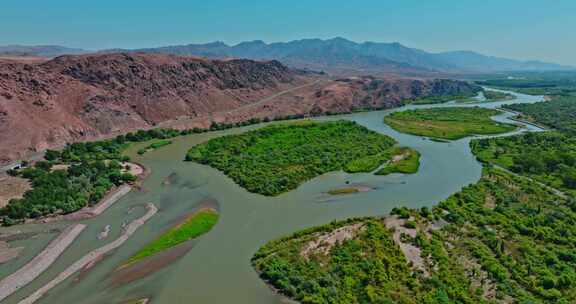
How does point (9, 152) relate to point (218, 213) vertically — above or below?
above

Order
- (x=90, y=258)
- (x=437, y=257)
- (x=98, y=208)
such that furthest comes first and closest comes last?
1. (x=98, y=208)
2. (x=90, y=258)
3. (x=437, y=257)

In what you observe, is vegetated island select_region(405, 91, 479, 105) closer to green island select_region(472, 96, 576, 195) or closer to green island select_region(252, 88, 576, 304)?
green island select_region(472, 96, 576, 195)

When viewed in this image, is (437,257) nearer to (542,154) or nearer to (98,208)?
(98,208)

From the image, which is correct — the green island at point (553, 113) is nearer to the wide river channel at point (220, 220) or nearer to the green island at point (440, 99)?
the green island at point (440, 99)

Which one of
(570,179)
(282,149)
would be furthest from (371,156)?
(570,179)

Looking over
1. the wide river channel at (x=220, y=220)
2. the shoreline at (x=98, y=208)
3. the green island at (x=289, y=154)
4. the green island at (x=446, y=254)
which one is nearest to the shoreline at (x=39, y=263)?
the wide river channel at (x=220, y=220)

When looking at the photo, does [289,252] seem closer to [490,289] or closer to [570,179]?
[490,289]

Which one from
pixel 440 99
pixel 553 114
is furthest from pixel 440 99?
pixel 553 114
